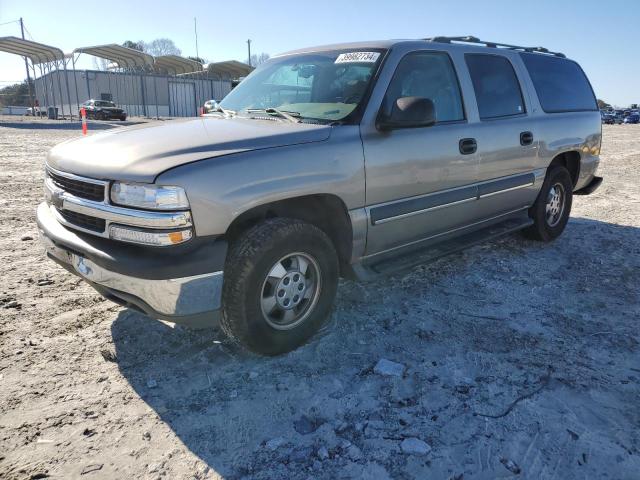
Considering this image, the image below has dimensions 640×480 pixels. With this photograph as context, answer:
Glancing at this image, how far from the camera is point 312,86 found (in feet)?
11.7

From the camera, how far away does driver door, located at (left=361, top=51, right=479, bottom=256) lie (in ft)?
10.6

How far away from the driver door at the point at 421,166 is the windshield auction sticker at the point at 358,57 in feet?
0.63

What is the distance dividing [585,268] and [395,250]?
7.68ft

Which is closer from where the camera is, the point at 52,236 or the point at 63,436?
the point at 63,436

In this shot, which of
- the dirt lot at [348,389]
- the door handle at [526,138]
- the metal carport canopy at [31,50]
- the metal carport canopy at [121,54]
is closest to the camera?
the dirt lot at [348,389]

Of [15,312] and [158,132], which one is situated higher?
[158,132]

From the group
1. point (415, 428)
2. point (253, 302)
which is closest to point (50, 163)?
point (253, 302)

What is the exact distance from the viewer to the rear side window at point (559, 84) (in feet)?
16.1

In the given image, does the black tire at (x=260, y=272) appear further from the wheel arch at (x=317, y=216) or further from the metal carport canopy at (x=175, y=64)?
the metal carport canopy at (x=175, y=64)

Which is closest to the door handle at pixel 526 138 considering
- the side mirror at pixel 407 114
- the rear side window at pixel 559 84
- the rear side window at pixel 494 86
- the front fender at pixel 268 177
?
the rear side window at pixel 494 86

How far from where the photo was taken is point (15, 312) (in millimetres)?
3420

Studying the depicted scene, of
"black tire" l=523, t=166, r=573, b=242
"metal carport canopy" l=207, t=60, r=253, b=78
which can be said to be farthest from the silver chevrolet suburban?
"metal carport canopy" l=207, t=60, r=253, b=78

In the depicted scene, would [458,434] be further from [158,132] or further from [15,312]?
[15,312]

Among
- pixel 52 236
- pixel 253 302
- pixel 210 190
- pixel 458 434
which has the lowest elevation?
pixel 458 434
